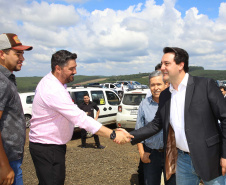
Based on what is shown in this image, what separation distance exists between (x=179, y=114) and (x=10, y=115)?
1.79 metres

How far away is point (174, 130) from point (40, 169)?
169 cm

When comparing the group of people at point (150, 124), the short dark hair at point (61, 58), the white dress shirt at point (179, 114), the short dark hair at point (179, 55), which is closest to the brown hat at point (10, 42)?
the group of people at point (150, 124)

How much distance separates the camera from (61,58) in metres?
2.82

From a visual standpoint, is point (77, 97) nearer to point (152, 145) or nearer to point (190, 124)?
point (152, 145)

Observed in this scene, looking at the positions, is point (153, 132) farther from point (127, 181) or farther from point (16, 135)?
point (127, 181)

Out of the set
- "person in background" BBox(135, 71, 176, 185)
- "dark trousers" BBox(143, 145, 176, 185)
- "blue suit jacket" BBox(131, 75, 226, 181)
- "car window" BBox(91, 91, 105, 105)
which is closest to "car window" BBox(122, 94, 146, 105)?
"car window" BBox(91, 91, 105, 105)

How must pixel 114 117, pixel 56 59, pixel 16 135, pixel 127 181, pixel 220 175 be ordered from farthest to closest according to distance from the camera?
pixel 114 117
pixel 127 181
pixel 56 59
pixel 220 175
pixel 16 135

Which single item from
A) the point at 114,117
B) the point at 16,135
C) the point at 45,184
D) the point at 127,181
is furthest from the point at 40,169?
the point at 114,117

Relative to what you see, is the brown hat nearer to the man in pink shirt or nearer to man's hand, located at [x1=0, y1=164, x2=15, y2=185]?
the man in pink shirt

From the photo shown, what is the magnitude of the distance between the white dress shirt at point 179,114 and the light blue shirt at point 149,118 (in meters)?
0.49

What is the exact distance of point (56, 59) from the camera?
2834mm

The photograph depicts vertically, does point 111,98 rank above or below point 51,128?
below

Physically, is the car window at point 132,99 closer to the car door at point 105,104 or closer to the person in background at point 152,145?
the car door at point 105,104

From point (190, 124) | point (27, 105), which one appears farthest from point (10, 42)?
point (27, 105)
